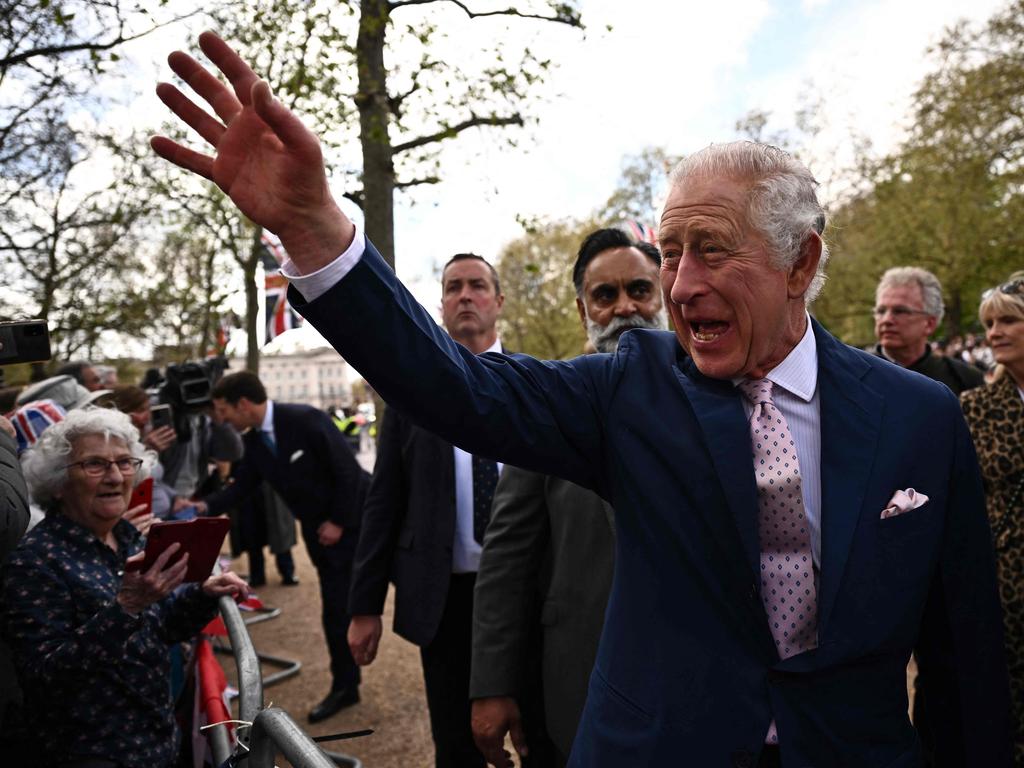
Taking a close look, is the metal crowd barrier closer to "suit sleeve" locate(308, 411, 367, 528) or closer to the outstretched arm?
the outstretched arm

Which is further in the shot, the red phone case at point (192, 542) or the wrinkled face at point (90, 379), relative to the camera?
the wrinkled face at point (90, 379)

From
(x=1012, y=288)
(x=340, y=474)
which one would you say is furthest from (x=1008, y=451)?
(x=340, y=474)

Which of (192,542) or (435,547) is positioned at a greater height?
(192,542)

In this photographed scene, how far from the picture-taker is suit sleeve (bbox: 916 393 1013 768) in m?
1.69

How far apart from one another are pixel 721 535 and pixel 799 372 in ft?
1.35

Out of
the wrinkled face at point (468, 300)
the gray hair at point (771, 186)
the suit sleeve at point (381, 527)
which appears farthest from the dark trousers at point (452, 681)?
the gray hair at point (771, 186)

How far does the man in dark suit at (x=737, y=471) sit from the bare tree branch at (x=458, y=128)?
7.33 meters

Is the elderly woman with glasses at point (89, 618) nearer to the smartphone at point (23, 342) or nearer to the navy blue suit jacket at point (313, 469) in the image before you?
the smartphone at point (23, 342)

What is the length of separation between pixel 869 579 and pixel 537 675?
167 centimetres

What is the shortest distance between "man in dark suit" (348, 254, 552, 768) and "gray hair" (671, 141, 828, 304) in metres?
1.81

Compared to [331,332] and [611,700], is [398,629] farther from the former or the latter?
[331,332]

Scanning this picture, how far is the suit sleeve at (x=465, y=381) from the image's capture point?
1375mm

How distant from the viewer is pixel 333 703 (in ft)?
18.6

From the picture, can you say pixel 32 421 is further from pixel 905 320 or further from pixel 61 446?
pixel 905 320
